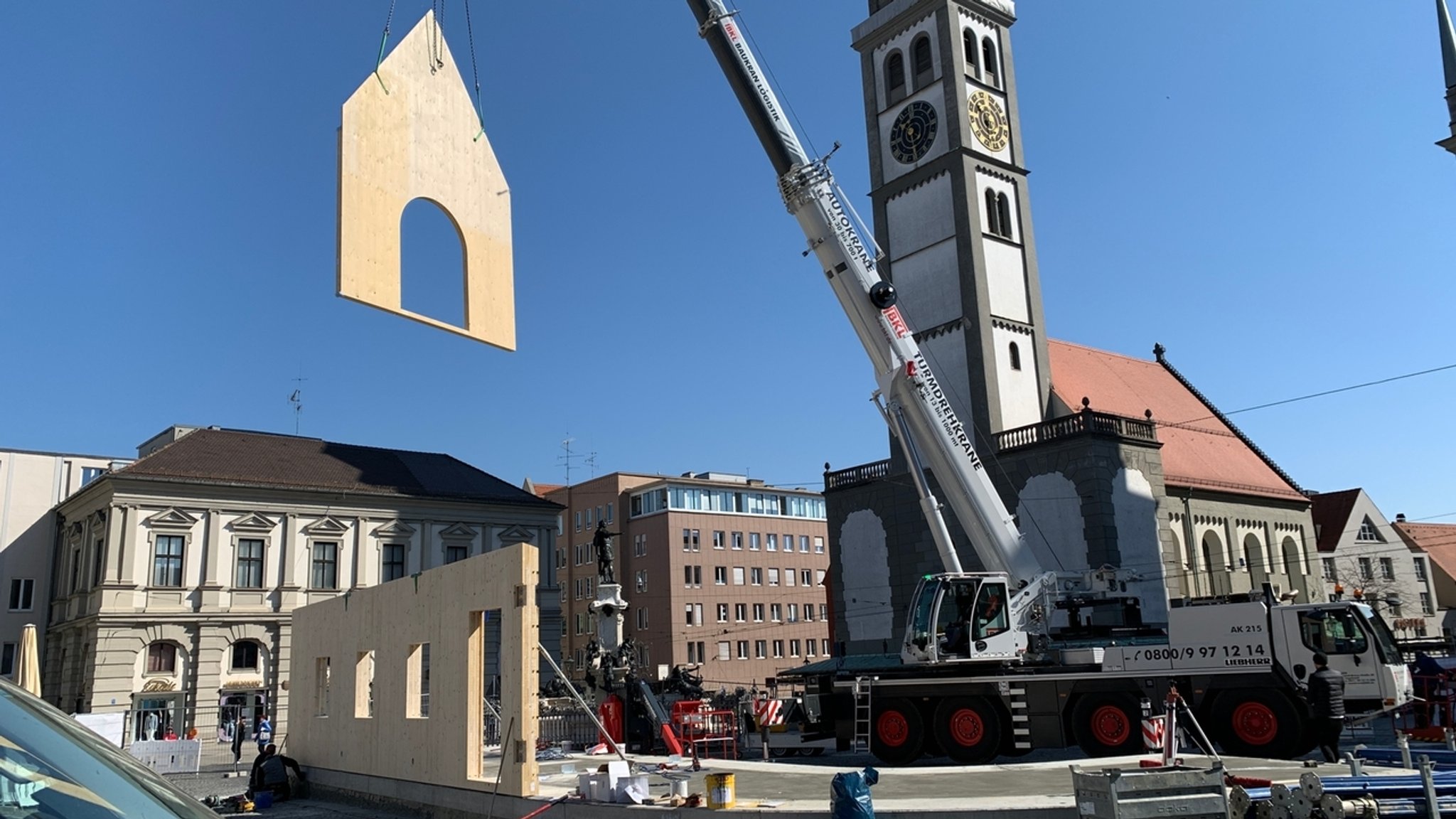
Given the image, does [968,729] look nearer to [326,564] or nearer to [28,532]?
[326,564]

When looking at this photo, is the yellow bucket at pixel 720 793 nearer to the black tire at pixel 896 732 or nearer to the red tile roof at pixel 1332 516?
the black tire at pixel 896 732

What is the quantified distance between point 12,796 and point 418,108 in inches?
257

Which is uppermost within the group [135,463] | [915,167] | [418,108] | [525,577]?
[915,167]

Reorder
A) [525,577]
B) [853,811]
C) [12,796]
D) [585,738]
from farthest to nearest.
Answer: [585,738] → [525,577] → [853,811] → [12,796]

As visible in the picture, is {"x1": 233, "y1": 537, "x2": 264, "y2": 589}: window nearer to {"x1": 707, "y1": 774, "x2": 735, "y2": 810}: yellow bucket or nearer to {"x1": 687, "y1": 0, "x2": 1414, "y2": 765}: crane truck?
{"x1": 687, "y1": 0, "x2": 1414, "y2": 765}: crane truck

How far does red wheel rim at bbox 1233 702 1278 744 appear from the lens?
56.4ft

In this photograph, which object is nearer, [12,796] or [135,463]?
[12,796]

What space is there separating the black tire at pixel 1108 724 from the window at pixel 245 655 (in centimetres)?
3414

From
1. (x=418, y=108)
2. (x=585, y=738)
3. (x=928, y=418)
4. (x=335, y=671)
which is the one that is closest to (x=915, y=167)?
(x=928, y=418)

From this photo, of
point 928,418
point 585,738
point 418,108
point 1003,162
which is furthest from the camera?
point 1003,162

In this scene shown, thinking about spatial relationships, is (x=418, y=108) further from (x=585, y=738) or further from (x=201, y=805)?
(x=585, y=738)

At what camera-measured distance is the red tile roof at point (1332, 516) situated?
56.6 meters

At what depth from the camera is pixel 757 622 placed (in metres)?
72.5

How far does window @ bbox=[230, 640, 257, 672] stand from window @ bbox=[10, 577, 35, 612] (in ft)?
40.1
